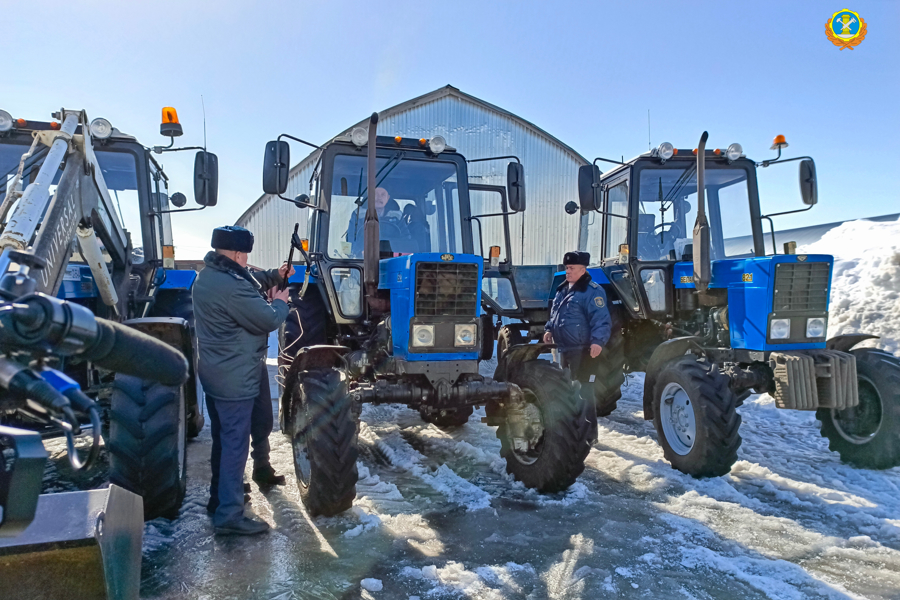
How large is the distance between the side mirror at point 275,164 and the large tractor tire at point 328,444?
143 cm

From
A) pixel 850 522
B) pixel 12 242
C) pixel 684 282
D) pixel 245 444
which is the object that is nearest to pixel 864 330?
pixel 684 282

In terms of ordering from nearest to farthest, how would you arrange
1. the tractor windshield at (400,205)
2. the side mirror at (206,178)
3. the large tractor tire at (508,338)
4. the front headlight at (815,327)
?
the side mirror at (206,178)
the front headlight at (815,327)
the tractor windshield at (400,205)
the large tractor tire at (508,338)

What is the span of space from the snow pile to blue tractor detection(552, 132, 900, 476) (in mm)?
4163

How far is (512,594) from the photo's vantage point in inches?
109

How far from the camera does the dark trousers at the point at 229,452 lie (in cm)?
335

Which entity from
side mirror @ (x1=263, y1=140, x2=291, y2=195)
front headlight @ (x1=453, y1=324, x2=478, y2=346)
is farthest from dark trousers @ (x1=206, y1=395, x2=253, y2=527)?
side mirror @ (x1=263, y1=140, x2=291, y2=195)

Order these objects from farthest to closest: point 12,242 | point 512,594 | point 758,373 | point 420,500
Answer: point 758,373
point 420,500
point 512,594
point 12,242

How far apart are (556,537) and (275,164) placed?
2997 millimetres

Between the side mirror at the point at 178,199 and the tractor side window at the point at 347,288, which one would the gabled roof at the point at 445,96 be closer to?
the side mirror at the point at 178,199

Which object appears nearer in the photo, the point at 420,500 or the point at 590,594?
the point at 590,594

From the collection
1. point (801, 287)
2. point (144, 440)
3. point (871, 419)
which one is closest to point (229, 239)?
point (144, 440)

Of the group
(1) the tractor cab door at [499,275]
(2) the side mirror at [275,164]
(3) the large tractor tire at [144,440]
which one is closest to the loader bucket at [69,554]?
(3) the large tractor tire at [144,440]

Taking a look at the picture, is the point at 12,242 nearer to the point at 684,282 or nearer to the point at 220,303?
the point at 220,303

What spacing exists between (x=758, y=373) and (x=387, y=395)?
9.47 ft
